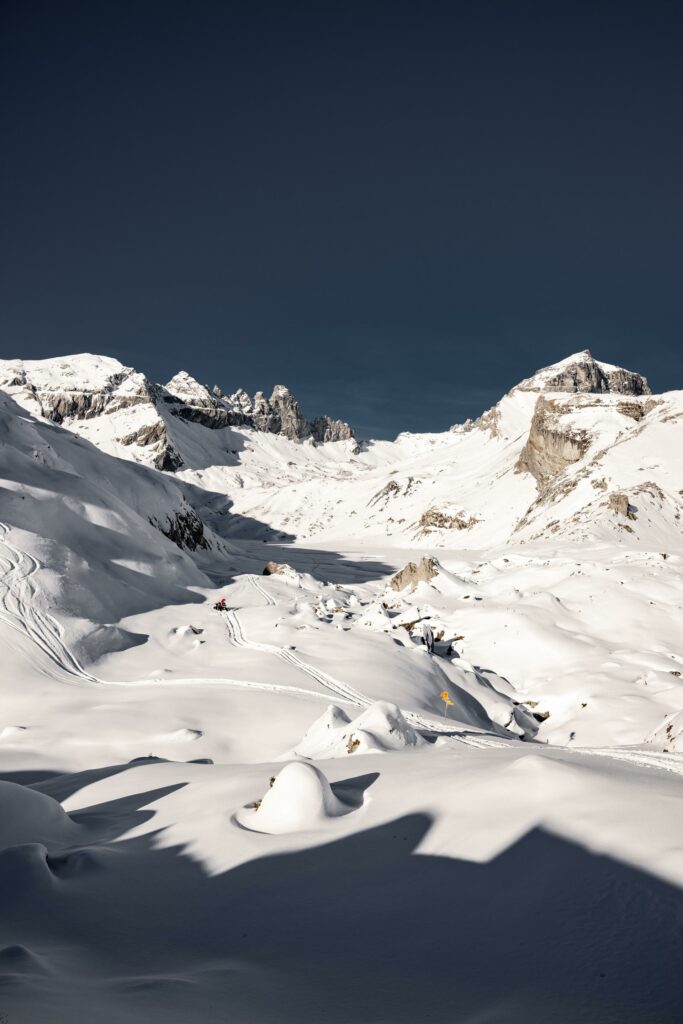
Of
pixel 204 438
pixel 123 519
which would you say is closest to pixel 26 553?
pixel 123 519

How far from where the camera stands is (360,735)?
33.9 ft

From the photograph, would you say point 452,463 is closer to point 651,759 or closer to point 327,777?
point 651,759

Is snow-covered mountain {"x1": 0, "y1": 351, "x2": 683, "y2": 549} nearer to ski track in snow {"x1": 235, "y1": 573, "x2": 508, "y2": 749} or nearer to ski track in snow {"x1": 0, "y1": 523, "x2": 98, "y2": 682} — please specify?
ski track in snow {"x1": 235, "y1": 573, "x2": 508, "y2": 749}

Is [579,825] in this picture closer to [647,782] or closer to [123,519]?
[647,782]

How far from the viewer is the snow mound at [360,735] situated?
10.2 m

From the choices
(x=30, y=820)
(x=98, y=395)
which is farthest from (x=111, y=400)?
(x=30, y=820)

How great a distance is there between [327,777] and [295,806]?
5.94 ft

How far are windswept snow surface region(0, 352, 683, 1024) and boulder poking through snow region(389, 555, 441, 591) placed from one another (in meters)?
0.92

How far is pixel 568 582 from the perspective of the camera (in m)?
28.6

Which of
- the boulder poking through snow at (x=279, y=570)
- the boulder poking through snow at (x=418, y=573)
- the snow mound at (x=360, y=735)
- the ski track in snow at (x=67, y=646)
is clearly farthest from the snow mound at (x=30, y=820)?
the boulder poking through snow at (x=279, y=570)

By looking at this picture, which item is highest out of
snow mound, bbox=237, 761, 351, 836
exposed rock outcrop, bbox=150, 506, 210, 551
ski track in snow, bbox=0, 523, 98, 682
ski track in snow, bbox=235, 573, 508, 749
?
exposed rock outcrop, bbox=150, 506, 210, 551

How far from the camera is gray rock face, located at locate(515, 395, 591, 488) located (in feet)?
229

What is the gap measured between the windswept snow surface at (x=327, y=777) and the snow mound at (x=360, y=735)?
0.20 feet

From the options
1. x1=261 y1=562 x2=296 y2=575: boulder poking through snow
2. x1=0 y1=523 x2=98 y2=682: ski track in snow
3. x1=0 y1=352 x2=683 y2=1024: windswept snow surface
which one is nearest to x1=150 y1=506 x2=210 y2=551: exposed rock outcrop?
x1=0 y1=352 x2=683 y2=1024: windswept snow surface
